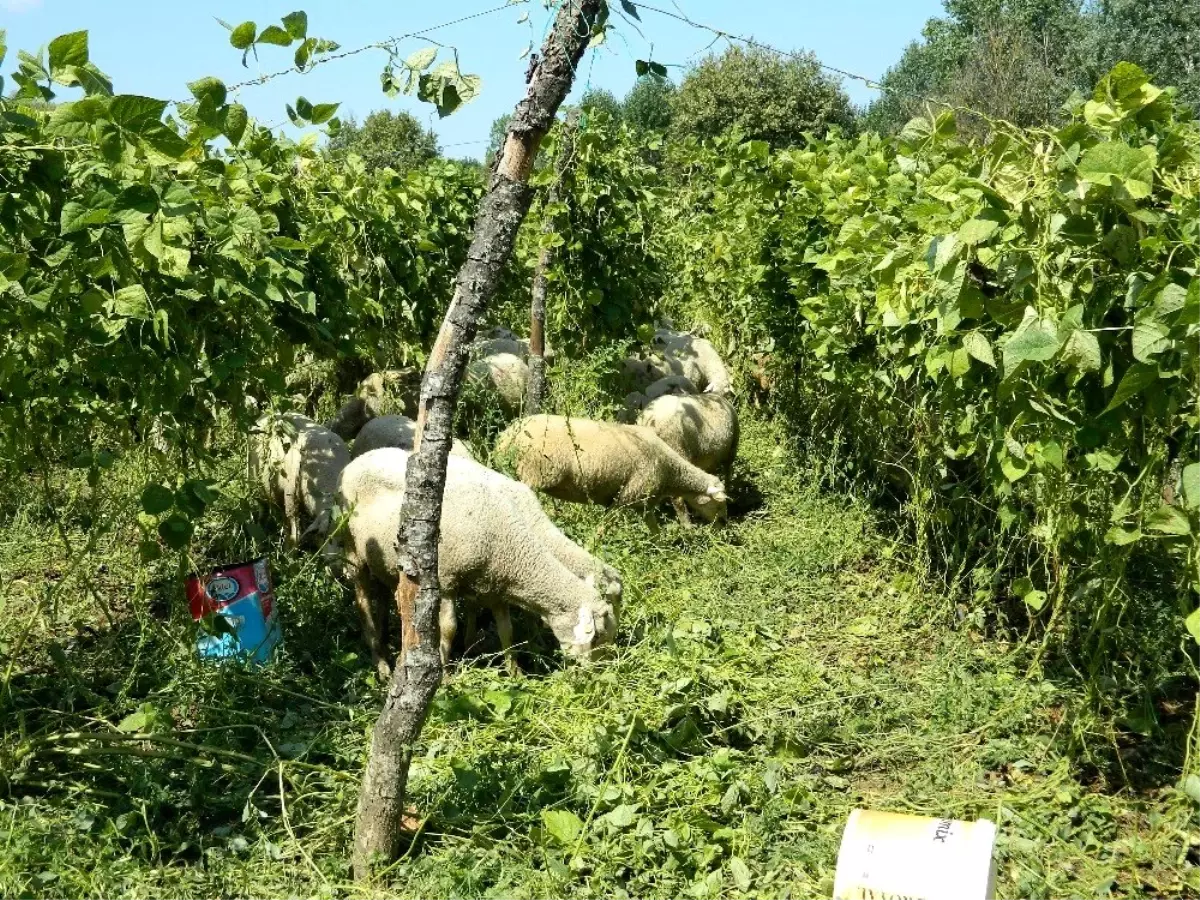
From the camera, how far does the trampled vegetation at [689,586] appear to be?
3.41 metres

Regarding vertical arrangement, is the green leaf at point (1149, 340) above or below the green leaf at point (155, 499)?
above

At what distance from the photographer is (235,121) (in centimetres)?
355

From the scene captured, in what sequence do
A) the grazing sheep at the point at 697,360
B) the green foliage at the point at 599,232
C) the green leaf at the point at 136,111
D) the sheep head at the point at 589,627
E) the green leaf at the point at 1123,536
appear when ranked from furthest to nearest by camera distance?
the grazing sheep at the point at 697,360, the green foliage at the point at 599,232, the sheep head at the point at 589,627, the green leaf at the point at 1123,536, the green leaf at the point at 136,111

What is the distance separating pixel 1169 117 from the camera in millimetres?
3420

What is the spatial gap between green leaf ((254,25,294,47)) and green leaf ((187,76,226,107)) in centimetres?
18

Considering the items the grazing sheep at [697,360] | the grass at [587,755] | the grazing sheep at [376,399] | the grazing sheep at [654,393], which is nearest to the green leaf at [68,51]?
the grass at [587,755]

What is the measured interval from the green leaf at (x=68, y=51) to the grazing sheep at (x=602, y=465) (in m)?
4.22

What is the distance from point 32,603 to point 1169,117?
5579mm

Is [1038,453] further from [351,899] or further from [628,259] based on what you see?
[628,259]

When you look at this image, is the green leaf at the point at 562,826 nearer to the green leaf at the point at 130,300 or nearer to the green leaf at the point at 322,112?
the green leaf at the point at 130,300

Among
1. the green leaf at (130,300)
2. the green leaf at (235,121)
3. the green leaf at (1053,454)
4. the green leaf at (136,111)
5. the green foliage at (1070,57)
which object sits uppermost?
the green foliage at (1070,57)

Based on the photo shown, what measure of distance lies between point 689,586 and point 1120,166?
367 cm

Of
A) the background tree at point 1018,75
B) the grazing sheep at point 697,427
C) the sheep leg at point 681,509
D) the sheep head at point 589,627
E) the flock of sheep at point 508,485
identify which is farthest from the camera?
the background tree at point 1018,75

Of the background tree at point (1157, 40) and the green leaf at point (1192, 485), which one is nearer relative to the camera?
the green leaf at point (1192, 485)
